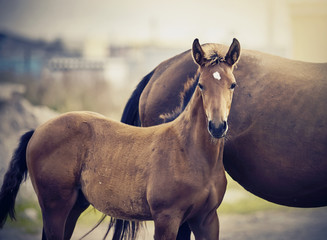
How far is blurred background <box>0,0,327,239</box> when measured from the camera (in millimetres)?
11039

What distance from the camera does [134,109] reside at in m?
4.59

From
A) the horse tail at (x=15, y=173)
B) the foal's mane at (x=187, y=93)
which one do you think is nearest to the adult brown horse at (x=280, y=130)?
the foal's mane at (x=187, y=93)

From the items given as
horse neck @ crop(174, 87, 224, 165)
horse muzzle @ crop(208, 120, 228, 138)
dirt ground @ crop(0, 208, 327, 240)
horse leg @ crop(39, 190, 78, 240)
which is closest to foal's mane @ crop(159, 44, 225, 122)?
horse neck @ crop(174, 87, 224, 165)

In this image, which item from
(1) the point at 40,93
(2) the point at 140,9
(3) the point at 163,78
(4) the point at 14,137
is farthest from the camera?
(2) the point at 140,9

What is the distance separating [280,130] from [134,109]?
1621 mm

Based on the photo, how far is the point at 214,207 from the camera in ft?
10.3

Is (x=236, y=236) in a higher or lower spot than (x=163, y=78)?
lower

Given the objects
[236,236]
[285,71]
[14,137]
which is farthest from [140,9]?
[285,71]

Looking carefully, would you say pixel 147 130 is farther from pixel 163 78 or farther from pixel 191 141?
pixel 163 78

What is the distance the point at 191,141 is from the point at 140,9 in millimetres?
17644

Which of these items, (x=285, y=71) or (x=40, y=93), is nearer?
(x=285, y=71)

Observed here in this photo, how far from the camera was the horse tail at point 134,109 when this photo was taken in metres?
4.55

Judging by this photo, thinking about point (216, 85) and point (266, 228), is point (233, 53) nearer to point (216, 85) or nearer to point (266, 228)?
point (216, 85)

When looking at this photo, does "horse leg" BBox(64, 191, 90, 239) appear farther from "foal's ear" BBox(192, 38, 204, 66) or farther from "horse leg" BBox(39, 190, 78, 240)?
"foal's ear" BBox(192, 38, 204, 66)
